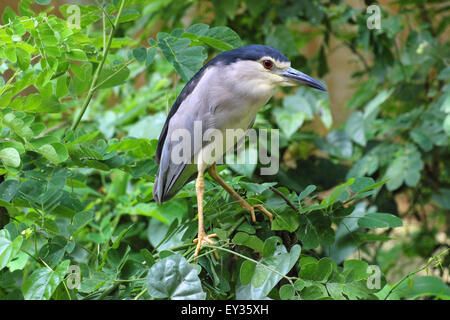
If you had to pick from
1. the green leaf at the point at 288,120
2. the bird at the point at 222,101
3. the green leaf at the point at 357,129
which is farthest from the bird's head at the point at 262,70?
the green leaf at the point at 357,129

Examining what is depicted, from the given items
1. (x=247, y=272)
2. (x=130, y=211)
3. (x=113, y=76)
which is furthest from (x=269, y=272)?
(x=130, y=211)

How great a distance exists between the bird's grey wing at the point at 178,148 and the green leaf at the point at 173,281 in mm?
204

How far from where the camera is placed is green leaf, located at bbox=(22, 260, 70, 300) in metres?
0.70

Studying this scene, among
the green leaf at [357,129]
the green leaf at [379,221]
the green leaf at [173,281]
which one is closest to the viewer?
the green leaf at [173,281]

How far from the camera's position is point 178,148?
0.80 metres

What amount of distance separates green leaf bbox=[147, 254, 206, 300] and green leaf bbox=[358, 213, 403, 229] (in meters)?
0.28

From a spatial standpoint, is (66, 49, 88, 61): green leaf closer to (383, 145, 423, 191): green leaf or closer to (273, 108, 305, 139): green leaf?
(273, 108, 305, 139): green leaf

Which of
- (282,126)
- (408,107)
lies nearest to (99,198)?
(282,126)

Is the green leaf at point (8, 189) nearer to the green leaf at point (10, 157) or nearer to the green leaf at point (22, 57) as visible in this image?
the green leaf at point (10, 157)

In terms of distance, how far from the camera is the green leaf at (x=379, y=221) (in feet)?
2.42

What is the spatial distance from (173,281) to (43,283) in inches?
8.3

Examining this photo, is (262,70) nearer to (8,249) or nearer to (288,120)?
(8,249)

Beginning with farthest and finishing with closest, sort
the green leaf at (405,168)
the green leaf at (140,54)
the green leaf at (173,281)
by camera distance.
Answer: the green leaf at (405,168) → the green leaf at (140,54) → the green leaf at (173,281)

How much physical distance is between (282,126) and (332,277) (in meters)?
0.96
